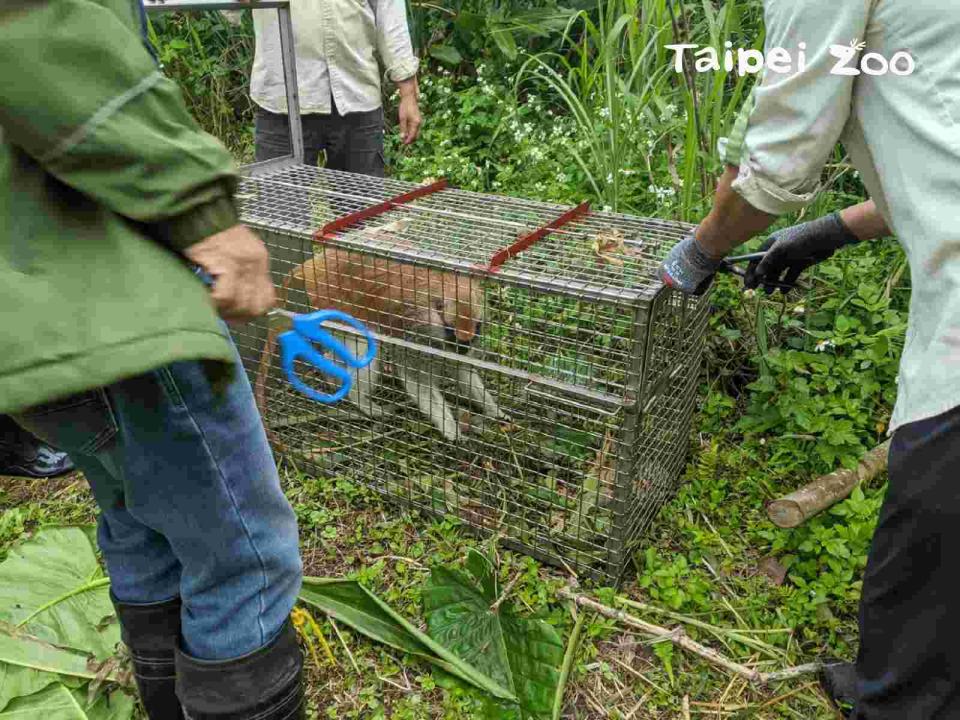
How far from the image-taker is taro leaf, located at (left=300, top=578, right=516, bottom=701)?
Result: 67.8 inches

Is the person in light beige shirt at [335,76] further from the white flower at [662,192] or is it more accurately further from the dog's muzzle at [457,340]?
the dog's muzzle at [457,340]

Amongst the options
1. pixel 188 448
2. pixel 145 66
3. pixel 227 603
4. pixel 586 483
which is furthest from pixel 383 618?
pixel 145 66

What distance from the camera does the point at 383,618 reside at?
6.02 ft

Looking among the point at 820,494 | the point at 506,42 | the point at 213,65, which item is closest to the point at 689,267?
the point at 820,494

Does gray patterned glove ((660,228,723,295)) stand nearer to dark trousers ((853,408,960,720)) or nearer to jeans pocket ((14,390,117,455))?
dark trousers ((853,408,960,720))

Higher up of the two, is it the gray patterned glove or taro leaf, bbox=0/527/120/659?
the gray patterned glove

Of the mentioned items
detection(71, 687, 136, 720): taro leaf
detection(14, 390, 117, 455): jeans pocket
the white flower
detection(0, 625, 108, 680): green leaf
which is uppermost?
detection(14, 390, 117, 455): jeans pocket

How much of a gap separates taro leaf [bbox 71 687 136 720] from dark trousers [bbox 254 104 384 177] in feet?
6.62

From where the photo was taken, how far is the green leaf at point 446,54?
15.9 ft

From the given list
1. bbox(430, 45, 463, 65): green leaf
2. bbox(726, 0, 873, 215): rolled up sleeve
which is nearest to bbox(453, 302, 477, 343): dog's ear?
bbox(726, 0, 873, 215): rolled up sleeve

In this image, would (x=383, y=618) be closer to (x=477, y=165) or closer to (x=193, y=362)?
(x=193, y=362)

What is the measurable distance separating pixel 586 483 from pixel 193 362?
125 centimetres

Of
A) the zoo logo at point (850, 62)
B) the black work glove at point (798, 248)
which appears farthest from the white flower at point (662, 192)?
the zoo logo at point (850, 62)

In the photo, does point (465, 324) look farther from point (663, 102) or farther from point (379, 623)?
point (663, 102)
